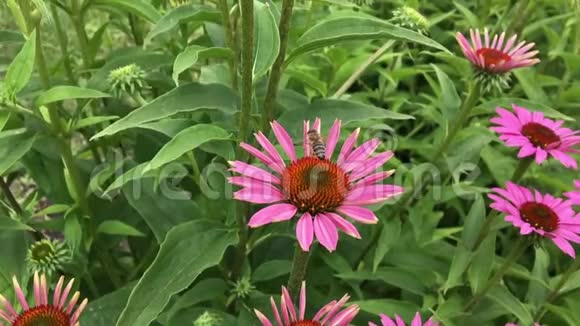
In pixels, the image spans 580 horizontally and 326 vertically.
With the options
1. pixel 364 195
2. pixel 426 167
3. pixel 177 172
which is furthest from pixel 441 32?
pixel 364 195

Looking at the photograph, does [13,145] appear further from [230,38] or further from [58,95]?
[230,38]

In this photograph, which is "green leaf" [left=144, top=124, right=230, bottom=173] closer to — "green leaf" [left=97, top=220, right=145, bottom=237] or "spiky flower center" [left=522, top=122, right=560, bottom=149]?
"green leaf" [left=97, top=220, right=145, bottom=237]

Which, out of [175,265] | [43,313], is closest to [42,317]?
[43,313]

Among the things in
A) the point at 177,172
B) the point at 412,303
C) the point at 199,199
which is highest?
the point at 177,172

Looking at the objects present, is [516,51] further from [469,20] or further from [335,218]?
[335,218]

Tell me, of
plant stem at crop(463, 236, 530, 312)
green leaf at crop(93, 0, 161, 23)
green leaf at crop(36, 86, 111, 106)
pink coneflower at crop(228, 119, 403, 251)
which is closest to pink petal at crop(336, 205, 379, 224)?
pink coneflower at crop(228, 119, 403, 251)

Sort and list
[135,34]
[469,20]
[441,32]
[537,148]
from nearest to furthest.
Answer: [537,148] → [135,34] → [469,20] → [441,32]

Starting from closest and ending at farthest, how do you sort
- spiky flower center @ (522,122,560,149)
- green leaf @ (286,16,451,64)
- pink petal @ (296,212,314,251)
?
pink petal @ (296,212,314,251), green leaf @ (286,16,451,64), spiky flower center @ (522,122,560,149)
